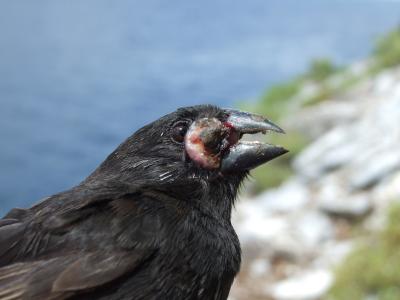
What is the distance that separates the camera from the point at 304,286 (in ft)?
22.5

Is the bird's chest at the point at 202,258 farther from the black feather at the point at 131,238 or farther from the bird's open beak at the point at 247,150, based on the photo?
the bird's open beak at the point at 247,150

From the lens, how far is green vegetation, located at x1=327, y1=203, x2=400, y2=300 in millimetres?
6039

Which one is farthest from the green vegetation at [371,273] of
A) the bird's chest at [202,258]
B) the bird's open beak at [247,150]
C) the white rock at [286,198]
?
the bird's chest at [202,258]

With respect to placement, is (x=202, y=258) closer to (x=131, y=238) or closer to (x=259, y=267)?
(x=131, y=238)

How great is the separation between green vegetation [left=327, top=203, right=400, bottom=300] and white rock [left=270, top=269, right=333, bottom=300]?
1.00ft

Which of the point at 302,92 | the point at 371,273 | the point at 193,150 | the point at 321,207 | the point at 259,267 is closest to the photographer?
the point at 193,150

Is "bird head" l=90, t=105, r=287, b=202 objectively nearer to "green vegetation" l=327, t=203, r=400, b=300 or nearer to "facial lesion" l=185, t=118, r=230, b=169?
"facial lesion" l=185, t=118, r=230, b=169

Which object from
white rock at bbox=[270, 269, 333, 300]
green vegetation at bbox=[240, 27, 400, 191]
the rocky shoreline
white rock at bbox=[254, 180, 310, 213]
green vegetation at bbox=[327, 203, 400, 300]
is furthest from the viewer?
green vegetation at bbox=[240, 27, 400, 191]

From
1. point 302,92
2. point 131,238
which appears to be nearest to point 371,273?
point 131,238

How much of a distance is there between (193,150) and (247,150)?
20cm

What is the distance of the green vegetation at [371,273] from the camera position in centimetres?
604

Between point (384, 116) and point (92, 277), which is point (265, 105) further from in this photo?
point (92, 277)

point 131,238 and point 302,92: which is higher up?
point 302,92

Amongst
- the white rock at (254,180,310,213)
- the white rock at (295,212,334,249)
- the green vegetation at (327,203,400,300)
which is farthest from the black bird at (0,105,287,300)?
the white rock at (254,180,310,213)
